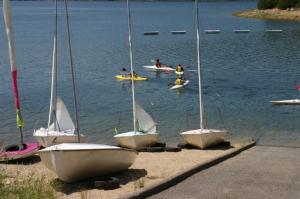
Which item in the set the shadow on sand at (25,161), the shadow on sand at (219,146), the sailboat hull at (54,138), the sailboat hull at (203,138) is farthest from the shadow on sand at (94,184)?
the sailboat hull at (54,138)

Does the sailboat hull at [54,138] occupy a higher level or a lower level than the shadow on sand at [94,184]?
lower

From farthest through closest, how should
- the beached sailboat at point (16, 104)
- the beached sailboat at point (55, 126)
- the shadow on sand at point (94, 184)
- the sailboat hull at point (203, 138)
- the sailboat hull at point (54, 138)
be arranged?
the beached sailboat at point (55, 126) → the sailboat hull at point (54, 138) → the sailboat hull at point (203, 138) → the beached sailboat at point (16, 104) → the shadow on sand at point (94, 184)

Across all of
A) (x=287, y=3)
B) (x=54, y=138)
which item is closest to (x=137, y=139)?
(x=54, y=138)

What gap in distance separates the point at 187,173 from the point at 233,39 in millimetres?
87678

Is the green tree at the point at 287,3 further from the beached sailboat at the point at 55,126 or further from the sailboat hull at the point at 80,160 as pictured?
the sailboat hull at the point at 80,160

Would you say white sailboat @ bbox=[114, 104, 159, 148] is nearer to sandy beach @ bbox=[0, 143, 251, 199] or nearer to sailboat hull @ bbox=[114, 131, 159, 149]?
sailboat hull @ bbox=[114, 131, 159, 149]

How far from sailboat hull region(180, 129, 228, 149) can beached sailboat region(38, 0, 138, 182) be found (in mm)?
8047

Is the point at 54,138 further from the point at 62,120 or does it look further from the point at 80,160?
the point at 80,160

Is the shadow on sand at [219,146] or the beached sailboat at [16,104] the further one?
the shadow on sand at [219,146]

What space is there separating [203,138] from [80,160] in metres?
10.0

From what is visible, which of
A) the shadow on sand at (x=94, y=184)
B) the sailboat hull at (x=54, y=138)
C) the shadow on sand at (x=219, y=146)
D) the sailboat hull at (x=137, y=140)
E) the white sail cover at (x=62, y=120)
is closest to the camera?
the shadow on sand at (x=94, y=184)

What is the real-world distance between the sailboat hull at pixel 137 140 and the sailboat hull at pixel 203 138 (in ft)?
5.34

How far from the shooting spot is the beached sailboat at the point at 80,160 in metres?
16.4

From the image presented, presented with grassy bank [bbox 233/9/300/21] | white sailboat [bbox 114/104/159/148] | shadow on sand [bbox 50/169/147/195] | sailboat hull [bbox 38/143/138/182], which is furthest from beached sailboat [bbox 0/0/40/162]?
grassy bank [bbox 233/9/300/21]
